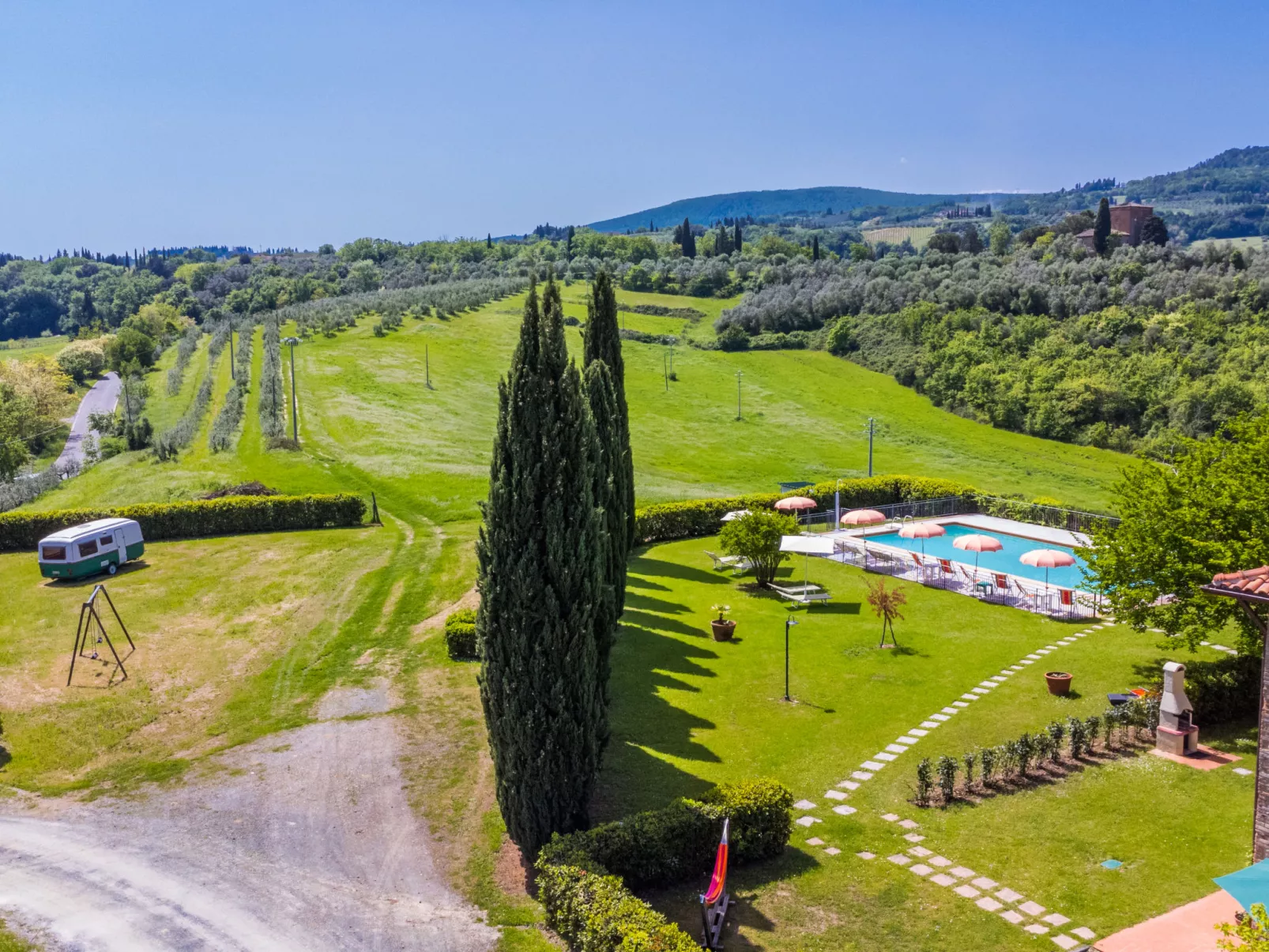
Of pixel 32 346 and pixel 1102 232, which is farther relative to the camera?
pixel 32 346

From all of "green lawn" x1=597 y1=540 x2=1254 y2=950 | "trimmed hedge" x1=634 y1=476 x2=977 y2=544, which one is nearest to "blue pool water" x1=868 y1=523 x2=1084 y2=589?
"trimmed hedge" x1=634 y1=476 x2=977 y2=544

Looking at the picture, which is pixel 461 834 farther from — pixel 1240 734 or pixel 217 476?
pixel 217 476

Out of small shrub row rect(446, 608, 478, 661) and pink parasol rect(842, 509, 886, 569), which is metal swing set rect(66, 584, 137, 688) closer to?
small shrub row rect(446, 608, 478, 661)

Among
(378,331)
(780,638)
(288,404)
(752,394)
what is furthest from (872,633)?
(378,331)

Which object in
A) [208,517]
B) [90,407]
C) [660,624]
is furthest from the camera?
[90,407]

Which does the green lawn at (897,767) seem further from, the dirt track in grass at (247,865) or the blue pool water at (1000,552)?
the blue pool water at (1000,552)

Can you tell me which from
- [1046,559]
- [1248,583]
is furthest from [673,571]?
[1248,583]

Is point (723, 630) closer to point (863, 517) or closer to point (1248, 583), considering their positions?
point (863, 517)
